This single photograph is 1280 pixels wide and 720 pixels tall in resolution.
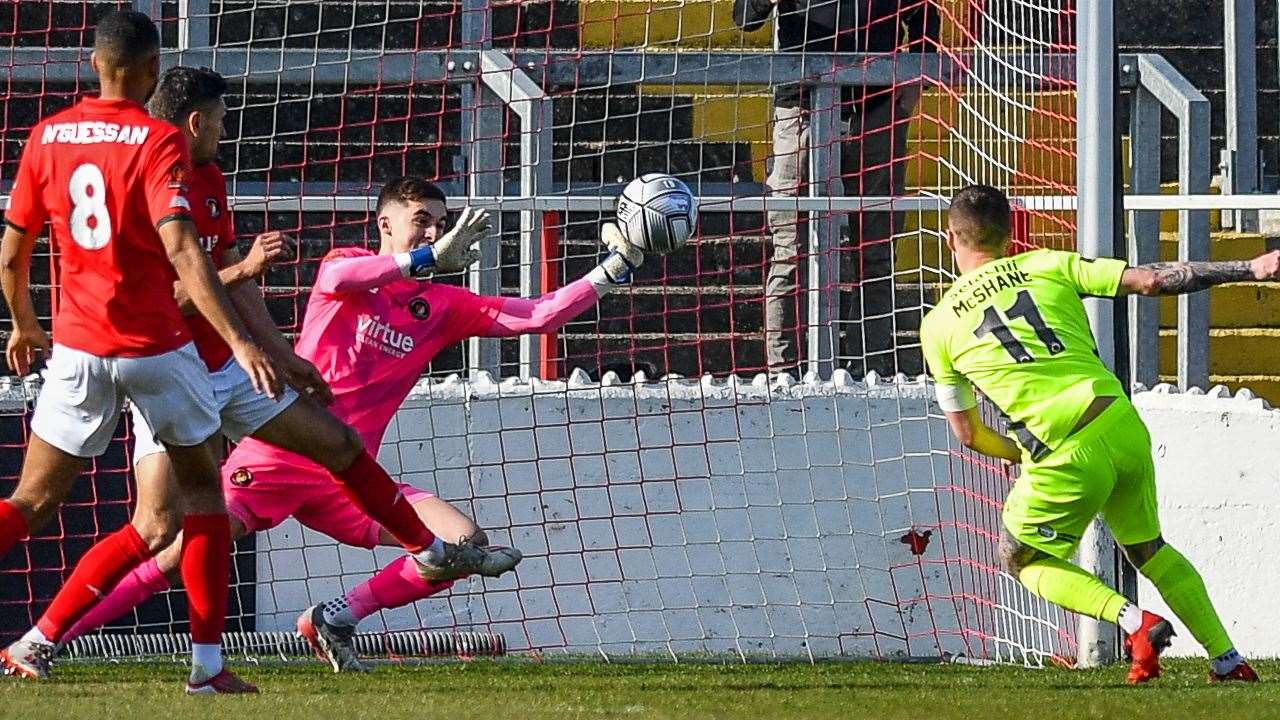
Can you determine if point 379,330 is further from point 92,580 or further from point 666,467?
point 666,467

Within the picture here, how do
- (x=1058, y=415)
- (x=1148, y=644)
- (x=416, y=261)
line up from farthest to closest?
(x=416, y=261) → (x=1058, y=415) → (x=1148, y=644)

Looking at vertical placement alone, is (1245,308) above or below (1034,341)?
above

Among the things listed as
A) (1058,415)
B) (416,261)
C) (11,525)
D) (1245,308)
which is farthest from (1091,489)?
(1245,308)

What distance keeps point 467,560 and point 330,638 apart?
81 cm

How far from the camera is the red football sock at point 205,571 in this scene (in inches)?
235

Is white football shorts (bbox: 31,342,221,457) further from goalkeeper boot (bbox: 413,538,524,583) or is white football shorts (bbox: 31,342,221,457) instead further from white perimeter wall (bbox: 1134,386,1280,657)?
white perimeter wall (bbox: 1134,386,1280,657)

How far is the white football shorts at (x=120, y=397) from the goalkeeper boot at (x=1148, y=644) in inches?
111

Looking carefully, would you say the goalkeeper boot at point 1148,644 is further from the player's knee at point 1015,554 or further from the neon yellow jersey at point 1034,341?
the neon yellow jersey at point 1034,341

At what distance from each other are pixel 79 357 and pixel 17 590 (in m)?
3.06

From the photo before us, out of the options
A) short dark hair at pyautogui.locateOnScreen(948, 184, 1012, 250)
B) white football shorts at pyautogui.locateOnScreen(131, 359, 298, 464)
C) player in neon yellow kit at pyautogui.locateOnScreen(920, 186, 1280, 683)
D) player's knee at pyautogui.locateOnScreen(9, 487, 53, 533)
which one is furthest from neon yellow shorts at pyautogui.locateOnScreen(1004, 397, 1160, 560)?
player's knee at pyautogui.locateOnScreen(9, 487, 53, 533)

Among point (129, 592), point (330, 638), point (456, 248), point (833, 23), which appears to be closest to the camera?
point (456, 248)

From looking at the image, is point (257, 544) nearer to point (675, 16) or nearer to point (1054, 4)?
point (1054, 4)

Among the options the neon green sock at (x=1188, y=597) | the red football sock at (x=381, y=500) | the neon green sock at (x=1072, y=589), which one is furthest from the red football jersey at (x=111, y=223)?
the neon green sock at (x=1188, y=597)

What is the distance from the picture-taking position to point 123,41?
5.82 metres
